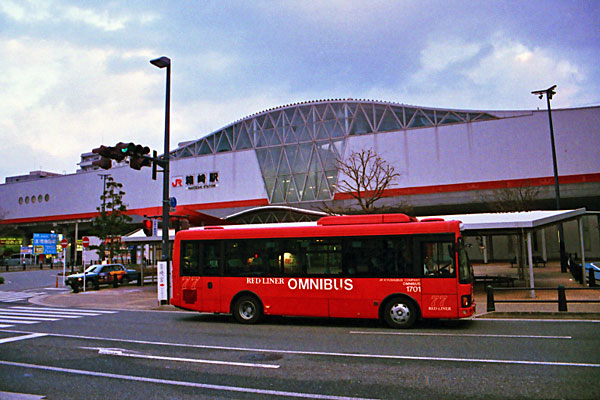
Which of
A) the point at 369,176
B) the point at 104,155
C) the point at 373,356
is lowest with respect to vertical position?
the point at 373,356

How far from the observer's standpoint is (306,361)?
28.0ft

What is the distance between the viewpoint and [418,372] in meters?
7.52

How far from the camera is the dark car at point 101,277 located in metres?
28.7

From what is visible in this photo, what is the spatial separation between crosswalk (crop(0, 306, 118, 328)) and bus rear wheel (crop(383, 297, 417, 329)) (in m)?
11.1

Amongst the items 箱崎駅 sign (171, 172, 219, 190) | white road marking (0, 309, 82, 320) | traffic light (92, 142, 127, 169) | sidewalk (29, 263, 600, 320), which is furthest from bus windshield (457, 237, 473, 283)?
箱崎駅 sign (171, 172, 219, 190)

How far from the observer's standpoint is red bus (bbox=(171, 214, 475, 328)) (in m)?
12.0

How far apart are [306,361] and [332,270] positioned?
180 inches

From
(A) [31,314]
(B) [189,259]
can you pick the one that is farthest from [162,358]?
(A) [31,314]

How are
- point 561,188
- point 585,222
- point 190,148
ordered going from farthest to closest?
1. point 190,148
2. point 585,222
3. point 561,188

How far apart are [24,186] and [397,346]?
79564 mm

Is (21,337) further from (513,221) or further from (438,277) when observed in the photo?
(513,221)

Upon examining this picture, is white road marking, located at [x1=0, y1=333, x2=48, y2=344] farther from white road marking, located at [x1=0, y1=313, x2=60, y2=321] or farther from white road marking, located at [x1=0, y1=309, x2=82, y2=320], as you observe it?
white road marking, located at [x1=0, y1=309, x2=82, y2=320]

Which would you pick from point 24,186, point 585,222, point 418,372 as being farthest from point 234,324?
point 24,186

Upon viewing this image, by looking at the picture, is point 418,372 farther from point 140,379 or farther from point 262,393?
point 140,379
